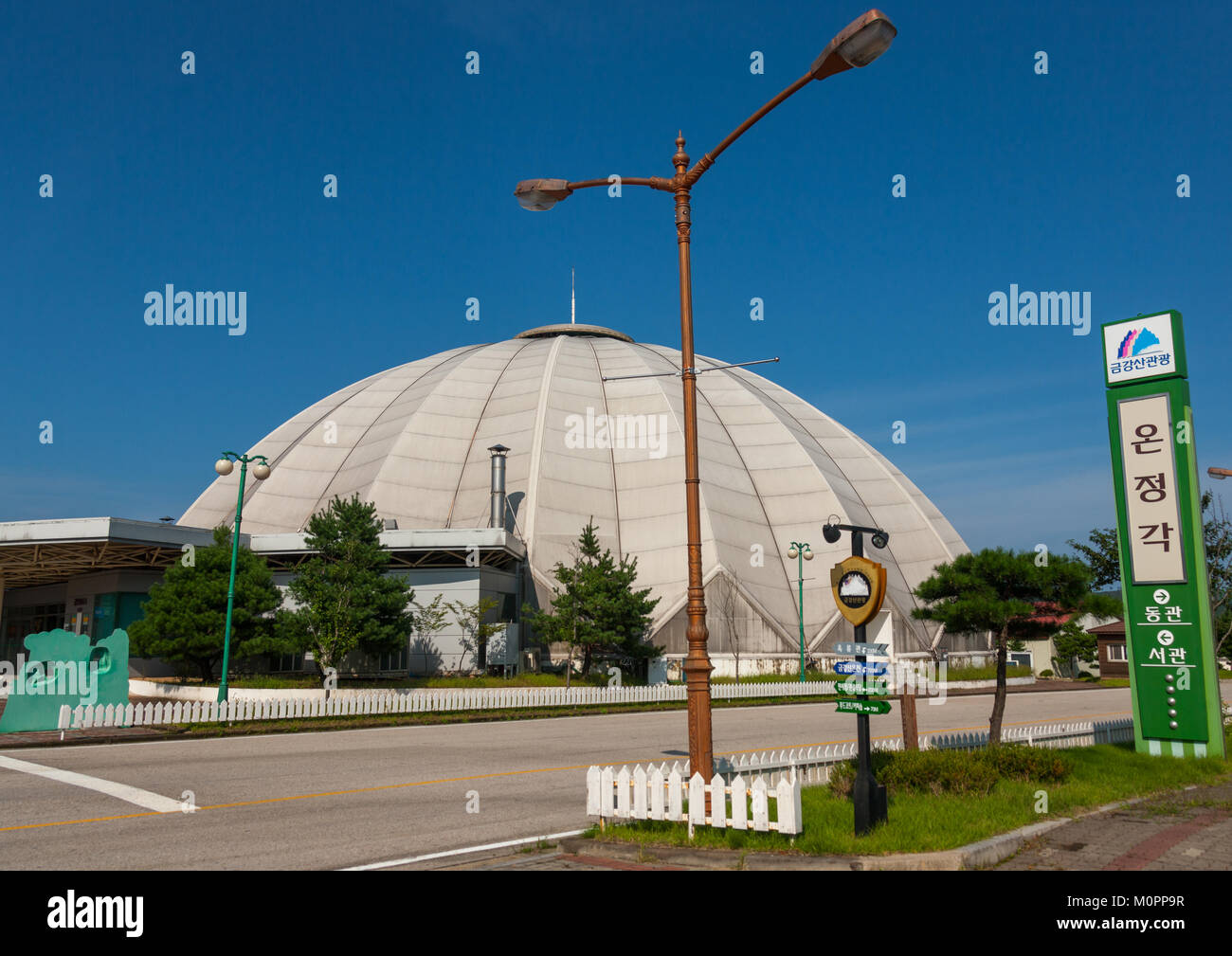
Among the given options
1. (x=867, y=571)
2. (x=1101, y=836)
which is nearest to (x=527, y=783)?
(x=867, y=571)

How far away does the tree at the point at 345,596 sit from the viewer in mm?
34219

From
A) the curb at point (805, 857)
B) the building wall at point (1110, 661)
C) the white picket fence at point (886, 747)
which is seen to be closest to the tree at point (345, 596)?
the white picket fence at point (886, 747)

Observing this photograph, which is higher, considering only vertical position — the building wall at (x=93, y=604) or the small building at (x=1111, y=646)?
the building wall at (x=93, y=604)

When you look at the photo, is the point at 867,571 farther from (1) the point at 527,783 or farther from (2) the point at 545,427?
(2) the point at 545,427

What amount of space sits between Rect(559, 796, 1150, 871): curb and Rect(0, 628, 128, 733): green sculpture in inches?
690

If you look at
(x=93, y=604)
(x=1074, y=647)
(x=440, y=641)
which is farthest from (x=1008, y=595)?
(x=1074, y=647)

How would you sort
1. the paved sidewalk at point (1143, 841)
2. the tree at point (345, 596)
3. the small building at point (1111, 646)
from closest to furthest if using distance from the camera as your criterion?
the paved sidewalk at point (1143, 841), the tree at point (345, 596), the small building at point (1111, 646)

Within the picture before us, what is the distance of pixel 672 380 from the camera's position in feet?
192

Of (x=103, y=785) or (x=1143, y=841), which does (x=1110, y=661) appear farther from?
(x=103, y=785)

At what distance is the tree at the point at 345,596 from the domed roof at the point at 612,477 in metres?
11.7

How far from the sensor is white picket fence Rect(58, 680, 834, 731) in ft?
76.7

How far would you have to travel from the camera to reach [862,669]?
9781mm

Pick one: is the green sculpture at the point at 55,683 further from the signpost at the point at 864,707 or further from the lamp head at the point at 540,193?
the signpost at the point at 864,707

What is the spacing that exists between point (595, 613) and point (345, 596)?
11.3 meters
